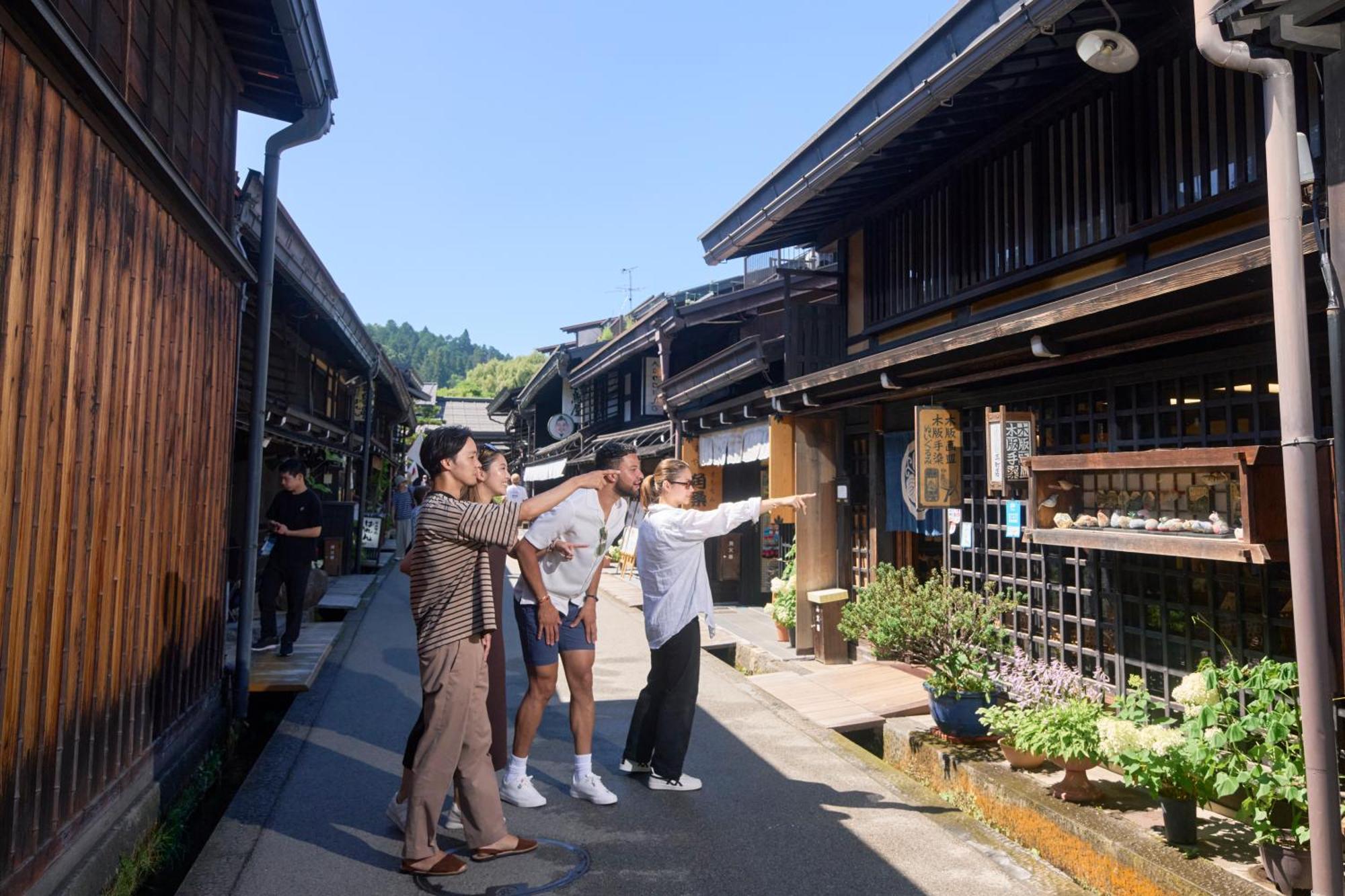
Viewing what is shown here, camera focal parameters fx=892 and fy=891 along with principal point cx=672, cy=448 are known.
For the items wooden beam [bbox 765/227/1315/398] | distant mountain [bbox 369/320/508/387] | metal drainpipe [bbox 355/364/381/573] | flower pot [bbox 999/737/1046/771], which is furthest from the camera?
distant mountain [bbox 369/320/508/387]

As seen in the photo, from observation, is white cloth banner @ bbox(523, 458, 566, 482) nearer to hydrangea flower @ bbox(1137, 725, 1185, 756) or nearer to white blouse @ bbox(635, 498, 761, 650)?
white blouse @ bbox(635, 498, 761, 650)

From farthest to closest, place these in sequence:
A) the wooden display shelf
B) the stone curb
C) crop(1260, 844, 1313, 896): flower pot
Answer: the wooden display shelf → the stone curb → crop(1260, 844, 1313, 896): flower pot

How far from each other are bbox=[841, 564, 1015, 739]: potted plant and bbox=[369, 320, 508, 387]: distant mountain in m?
114

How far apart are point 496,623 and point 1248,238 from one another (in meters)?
5.38

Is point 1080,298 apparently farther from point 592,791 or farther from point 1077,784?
point 592,791

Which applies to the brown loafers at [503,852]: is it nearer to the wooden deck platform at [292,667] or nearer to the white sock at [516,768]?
the white sock at [516,768]

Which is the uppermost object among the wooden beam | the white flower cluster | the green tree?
the green tree

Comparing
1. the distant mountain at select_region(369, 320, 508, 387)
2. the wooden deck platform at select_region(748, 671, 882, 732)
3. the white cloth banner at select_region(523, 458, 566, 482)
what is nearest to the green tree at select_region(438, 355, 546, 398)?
the distant mountain at select_region(369, 320, 508, 387)

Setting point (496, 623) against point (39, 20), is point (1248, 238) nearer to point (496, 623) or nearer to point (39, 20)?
point (496, 623)

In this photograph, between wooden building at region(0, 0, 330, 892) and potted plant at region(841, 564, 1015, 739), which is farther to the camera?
potted plant at region(841, 564, 1015, 739)

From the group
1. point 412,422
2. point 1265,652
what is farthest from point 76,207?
point 412,422

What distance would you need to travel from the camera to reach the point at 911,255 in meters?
10.3

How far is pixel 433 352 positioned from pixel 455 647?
139988 mm

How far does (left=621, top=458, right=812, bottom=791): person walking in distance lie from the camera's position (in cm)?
618
